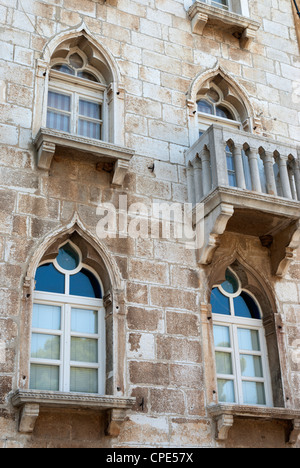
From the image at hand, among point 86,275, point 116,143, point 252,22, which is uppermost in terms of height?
point 252,22

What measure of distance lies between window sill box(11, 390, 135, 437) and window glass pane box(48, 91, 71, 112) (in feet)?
16.2

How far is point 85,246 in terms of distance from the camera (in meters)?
9.74

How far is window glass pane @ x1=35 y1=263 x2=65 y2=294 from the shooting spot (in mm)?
9430

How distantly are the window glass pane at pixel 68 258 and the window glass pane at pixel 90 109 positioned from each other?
254 centimetres

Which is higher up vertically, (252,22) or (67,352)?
(252,22)

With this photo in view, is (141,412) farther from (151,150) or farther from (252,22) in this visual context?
(252,22)

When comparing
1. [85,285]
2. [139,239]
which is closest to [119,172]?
[139,239]

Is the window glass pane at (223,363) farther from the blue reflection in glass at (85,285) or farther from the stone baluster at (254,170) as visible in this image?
the stone baluster at (254,170)

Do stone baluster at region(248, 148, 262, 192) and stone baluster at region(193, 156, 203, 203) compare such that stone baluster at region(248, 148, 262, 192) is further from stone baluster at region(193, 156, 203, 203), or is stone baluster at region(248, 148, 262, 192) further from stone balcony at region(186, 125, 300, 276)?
stone baluster at region(193, 156, 203, 203)

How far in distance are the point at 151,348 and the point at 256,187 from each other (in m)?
3.06

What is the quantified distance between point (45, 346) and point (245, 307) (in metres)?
3.53

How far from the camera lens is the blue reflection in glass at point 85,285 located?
9.65 meters

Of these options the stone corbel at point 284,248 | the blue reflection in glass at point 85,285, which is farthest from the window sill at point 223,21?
the blue reflection in glass at point 85,285

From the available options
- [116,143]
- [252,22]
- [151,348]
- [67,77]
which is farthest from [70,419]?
[252,22]
